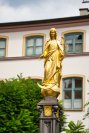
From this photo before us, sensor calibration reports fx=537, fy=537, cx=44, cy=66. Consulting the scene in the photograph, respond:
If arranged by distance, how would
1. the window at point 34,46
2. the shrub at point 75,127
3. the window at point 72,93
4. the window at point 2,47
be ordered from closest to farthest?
the shrub at point 75,127, the window at point 72,93, the window at point 34,46, the window at point 2,47

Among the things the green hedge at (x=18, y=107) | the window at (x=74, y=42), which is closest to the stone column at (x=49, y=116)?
the green hedge at (x=18, y=107)

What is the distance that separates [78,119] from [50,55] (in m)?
17.4

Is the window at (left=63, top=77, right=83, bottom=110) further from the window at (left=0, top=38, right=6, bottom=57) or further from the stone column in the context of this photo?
the stone column

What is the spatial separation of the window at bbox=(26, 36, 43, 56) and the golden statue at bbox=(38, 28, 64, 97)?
19057 mm

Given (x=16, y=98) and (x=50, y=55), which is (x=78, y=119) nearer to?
(x=16, y=98)

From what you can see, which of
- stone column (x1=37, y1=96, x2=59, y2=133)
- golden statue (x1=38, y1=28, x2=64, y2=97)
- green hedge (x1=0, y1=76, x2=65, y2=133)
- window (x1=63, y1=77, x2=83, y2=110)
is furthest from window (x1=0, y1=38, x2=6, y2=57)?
stone column (x1=37, y1=96, x2=59, y2=133)

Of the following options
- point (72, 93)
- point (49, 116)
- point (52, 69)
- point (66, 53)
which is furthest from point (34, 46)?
point (49, 116)

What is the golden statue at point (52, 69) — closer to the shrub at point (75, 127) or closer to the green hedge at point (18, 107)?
the green hedge at point (18, 107)

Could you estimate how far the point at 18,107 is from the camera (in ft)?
95.2

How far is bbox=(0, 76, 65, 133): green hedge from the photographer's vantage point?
28.0 m

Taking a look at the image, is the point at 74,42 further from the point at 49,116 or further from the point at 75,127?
the point at 49,116

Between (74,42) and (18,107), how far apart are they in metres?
8.44

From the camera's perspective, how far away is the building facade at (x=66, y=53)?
34719mm

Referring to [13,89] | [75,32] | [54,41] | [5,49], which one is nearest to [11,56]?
[5,49]
